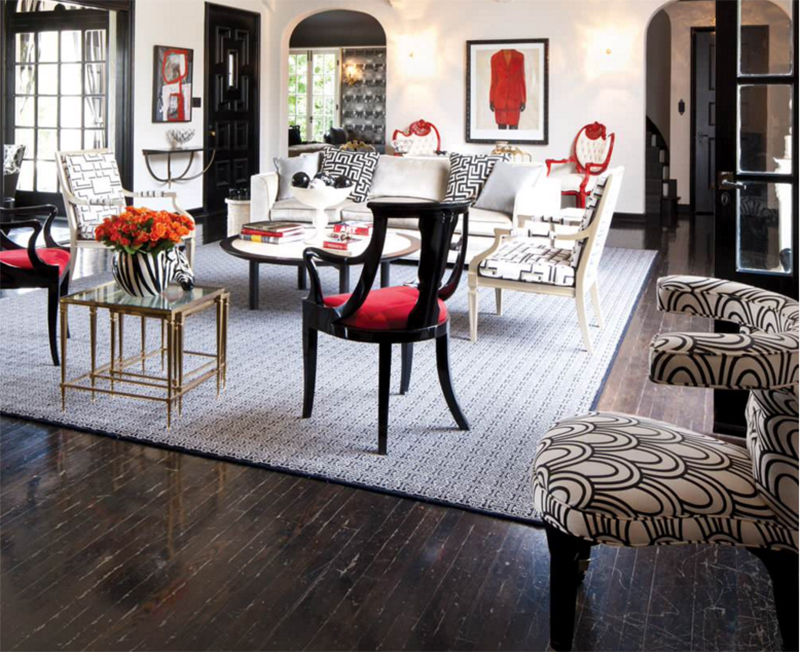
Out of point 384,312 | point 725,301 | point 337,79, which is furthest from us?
point 337,79

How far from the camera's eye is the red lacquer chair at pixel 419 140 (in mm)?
11398

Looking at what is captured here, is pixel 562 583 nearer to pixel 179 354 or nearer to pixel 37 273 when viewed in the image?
pixel 179 354

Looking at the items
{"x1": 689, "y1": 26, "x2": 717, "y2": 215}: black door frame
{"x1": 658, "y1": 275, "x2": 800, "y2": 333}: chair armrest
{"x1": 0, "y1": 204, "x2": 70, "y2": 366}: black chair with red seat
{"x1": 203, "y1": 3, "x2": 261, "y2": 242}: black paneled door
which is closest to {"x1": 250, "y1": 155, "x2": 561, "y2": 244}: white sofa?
{"x1": 203, "y1": 3, "x2": 261, "y2": 242}: black paneled door

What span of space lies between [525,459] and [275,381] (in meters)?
1.38

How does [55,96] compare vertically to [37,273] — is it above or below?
above

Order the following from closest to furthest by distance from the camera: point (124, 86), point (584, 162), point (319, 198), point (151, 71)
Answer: point (319, 198) → point (124, 86) → point (151, 71) → point (584, 162)

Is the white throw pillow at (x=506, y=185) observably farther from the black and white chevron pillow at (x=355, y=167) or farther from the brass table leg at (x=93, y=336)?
the brass table leg at (x=93, y=336)

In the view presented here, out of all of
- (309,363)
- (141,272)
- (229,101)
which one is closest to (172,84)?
(229,101)

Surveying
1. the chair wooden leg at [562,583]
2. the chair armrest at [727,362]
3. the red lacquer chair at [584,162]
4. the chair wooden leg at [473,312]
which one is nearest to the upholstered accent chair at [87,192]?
the chair wooden leg at [473,312]

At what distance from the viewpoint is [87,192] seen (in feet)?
20.7

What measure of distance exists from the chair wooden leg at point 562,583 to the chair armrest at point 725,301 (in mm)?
705

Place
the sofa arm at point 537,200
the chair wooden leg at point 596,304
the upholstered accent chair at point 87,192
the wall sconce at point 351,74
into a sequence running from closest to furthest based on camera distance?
the chair wooden leg at point 596,304, the upholstered accent chair at point 87,192, the sofa arm at point 537,200, the wall sconce at point 351,74

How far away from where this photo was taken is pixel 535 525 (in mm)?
2742

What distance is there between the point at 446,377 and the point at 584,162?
7883 millimetres
